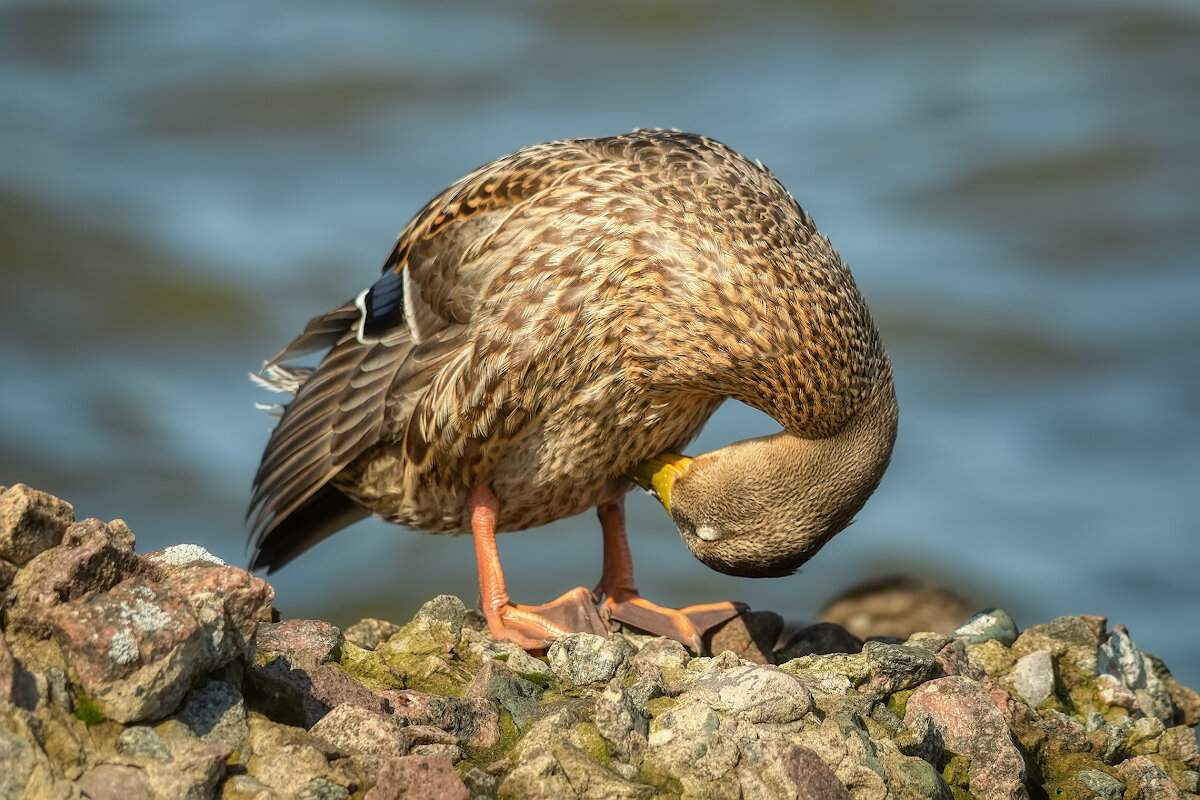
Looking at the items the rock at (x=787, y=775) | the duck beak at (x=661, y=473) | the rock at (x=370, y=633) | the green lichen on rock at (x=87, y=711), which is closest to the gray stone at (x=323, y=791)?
the green lichen on rock at (x=87, y=711)

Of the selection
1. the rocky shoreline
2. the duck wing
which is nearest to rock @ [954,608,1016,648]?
the rocky shoreline

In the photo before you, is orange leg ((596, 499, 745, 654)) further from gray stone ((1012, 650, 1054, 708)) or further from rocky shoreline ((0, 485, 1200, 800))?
gray stone ((1012, 650, 1054, 708))

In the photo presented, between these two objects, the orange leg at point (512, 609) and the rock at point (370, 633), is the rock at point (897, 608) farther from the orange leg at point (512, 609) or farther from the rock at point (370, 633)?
the rock at point (370, 633)

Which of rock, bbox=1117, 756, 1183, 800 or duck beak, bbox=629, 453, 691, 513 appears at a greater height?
duck beak, bbox=629, 453, 691, 513

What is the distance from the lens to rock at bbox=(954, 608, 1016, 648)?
259 inches

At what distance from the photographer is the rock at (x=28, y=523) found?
4.26 metres

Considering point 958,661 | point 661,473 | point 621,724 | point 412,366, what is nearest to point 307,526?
point 412,366

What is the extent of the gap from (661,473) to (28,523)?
3.58m

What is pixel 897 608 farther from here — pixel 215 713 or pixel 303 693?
pixel 215 713

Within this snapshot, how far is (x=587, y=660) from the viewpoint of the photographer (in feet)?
18.6

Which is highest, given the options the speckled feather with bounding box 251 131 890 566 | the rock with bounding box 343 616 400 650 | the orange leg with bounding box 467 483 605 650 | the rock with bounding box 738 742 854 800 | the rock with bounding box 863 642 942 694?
the speckled feather with bounding box 251 131 890 566

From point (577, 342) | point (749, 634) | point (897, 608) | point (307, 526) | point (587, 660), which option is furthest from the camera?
point (897, 608)

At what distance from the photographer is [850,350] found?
21.8 ft

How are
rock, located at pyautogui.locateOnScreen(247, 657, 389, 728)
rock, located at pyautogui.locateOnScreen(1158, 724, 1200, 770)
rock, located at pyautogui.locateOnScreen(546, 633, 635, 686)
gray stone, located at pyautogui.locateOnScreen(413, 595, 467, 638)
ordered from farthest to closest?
gray stone, located at pyautogui.locateOnScreen(413, 595, 467, 638), rock, located at pyautogui.locateOnScreen(1158, 724, 1200, 770), rock, located at pyautogui.locateOnScreen(546, 633, 635, 686), rock, located at pyautogui.locateOnScreen(247, 657, 389, 728)
